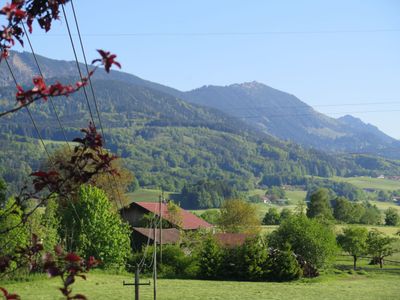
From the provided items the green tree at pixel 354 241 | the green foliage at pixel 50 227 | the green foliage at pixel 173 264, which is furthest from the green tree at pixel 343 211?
the green foliage at pixel 50 227

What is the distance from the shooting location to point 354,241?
74.9m

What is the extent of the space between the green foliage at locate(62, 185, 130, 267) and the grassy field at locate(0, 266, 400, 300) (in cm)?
216

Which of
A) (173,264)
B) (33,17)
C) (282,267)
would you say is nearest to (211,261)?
(173,264)

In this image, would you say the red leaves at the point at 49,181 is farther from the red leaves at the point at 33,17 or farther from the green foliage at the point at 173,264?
the green foliage at the point at 173,264

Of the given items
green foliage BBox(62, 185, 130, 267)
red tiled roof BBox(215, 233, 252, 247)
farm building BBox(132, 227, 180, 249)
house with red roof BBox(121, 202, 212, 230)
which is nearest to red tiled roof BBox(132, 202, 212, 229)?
house with red roof BBox(121, 202, 212, 230)

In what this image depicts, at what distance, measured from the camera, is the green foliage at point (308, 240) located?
62344 millimetres

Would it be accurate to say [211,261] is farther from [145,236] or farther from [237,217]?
[237,217]

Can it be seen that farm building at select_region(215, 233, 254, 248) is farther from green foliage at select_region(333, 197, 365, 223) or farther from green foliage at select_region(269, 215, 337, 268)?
green foliage at select_region(333, 197, 365, 223)

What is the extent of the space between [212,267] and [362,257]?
3196cm

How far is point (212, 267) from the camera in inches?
2199

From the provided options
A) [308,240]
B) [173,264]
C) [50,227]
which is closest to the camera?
[50,227]

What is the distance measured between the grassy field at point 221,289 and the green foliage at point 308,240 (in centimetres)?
510

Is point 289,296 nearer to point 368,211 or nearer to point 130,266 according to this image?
point 130,266

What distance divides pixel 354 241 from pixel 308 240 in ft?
45.6
